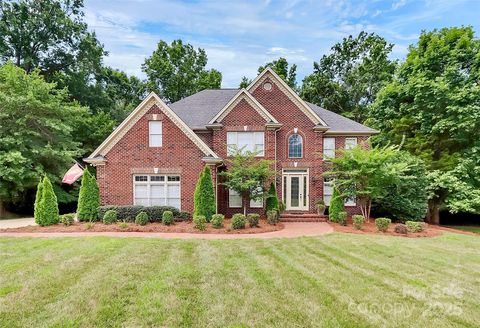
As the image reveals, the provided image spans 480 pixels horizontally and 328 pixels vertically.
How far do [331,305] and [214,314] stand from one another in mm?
1998

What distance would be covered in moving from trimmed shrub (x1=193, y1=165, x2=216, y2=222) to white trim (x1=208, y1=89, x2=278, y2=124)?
151 inches

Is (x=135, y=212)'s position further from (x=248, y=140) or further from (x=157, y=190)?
(x=248, y=140)

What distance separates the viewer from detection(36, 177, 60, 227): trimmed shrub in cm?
1199

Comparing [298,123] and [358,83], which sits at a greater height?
[358,83]

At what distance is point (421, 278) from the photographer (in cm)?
589

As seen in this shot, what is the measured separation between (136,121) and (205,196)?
5.41 meters

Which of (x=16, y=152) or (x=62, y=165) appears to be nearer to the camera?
(x=16, y=152)

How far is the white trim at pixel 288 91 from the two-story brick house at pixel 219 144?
6 cm

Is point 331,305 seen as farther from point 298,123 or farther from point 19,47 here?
point 19,47

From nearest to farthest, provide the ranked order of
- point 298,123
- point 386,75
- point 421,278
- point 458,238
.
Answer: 1. point 421,278
2. point 458,238
3. point 298,123
4. point 386,75

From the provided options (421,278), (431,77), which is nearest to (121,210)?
(421,278)

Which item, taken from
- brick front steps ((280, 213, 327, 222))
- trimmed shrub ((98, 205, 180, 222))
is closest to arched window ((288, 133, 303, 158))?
brick front steps ((280, 213, 327, 222))

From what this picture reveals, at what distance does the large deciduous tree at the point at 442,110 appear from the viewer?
601 inches

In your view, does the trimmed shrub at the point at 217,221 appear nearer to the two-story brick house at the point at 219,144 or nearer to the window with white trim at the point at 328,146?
the two-story brick house at the point at 219,144
